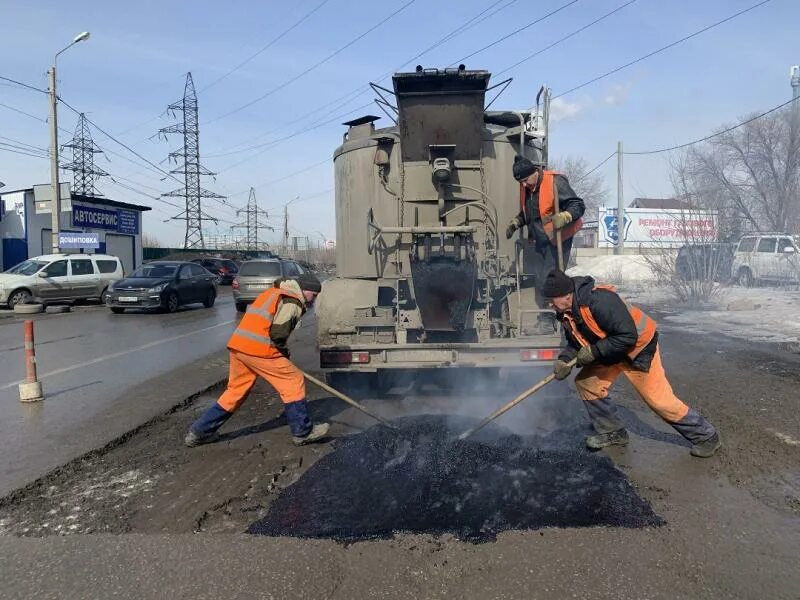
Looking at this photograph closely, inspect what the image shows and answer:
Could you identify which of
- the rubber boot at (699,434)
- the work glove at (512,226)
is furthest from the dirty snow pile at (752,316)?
the rubber boot at (699,434)

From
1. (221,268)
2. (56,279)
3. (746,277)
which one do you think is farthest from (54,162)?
(746,277)

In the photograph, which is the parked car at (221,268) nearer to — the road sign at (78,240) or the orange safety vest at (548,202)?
the road sign at (78,240)

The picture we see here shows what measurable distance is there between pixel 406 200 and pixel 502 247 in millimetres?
1088

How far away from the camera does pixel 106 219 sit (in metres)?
31.2

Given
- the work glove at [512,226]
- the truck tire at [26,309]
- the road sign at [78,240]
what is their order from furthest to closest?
the road sign at [78,240]
the truck tire at [26,309]
the work glove at [512,226]

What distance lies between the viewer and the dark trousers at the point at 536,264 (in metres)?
6.15

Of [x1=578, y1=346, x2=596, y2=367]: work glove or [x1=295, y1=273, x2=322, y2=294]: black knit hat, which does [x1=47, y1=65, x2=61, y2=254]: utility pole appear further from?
[x1=578, y1=346, x2=596, y2=367]: work glove

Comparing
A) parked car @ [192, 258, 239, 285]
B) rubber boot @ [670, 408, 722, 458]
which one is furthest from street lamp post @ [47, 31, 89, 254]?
rubber boot @ [670, 408, 722, 458]

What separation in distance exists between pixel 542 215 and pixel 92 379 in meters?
5.76

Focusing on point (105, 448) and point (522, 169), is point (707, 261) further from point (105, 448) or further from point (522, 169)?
point (105, 448)

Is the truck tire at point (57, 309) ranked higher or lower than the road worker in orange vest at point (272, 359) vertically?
lower

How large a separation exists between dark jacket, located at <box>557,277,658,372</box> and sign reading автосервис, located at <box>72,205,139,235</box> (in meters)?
29.5

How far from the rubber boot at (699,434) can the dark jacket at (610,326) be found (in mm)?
479

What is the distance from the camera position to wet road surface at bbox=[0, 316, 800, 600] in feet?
9.12
